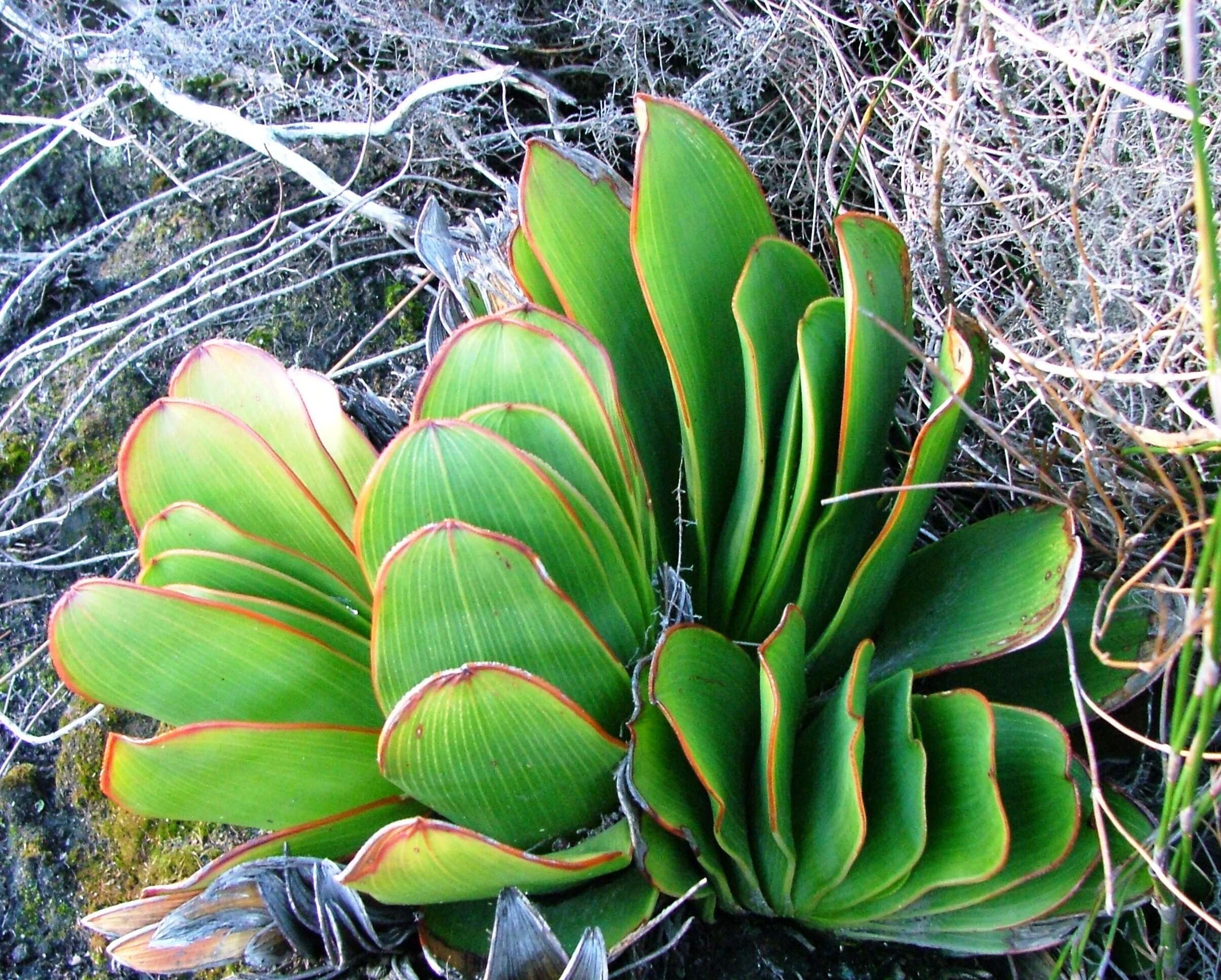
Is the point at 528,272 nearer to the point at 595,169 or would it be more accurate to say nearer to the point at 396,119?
the point at 595,169

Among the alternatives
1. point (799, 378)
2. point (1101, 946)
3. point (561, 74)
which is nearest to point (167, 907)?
point (799, 378)

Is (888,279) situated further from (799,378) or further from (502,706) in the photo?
(502,706)

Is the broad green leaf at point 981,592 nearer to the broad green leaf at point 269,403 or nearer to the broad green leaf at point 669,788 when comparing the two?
the broad green leaf at point 669,788

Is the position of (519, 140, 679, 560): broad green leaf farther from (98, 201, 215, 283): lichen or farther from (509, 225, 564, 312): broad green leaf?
(98, 201, 215, 283): lichen

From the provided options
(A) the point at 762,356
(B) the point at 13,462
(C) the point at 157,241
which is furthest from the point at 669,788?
(C) the point at 157,241

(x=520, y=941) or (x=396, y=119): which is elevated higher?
(x=396, y=119)

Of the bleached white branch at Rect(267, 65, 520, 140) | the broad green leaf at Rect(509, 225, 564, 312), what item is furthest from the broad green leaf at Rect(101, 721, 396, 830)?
the bleached white branch at Rect(267, 65, 520, 140)
